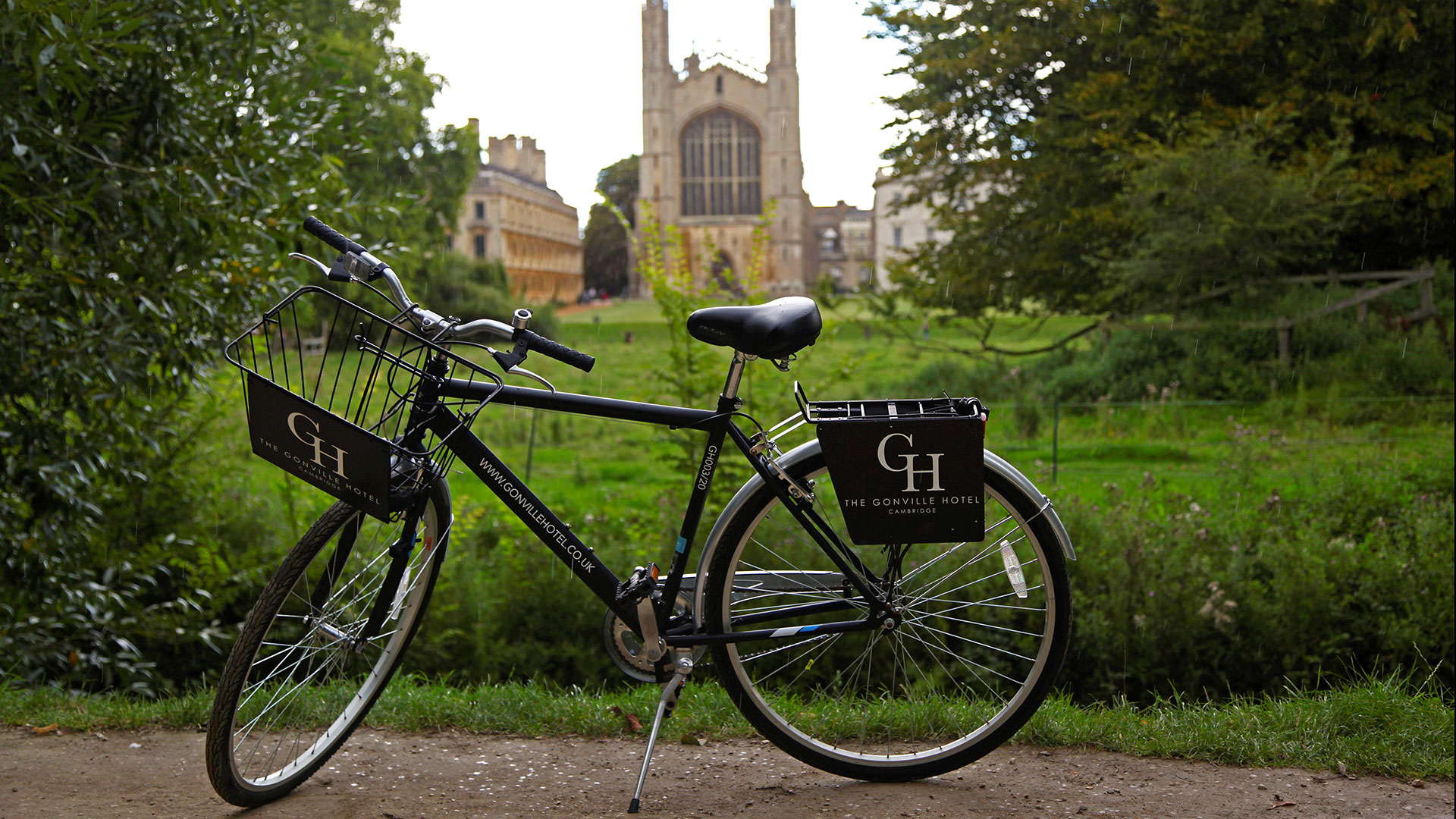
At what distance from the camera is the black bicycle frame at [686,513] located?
2902 millimetres

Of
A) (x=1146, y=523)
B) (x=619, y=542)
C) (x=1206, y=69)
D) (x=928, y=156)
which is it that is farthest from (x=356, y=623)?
(x=928, y=156)

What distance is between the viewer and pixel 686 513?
2992 millimetres

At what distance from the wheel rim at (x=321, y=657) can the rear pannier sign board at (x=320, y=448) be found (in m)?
0.23

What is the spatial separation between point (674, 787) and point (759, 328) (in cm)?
125

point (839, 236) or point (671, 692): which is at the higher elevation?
point (839, 236)

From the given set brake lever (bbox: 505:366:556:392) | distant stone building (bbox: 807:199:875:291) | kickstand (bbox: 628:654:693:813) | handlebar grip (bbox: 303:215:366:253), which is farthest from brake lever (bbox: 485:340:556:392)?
distant stone building (bbox: 807:199:875:291)

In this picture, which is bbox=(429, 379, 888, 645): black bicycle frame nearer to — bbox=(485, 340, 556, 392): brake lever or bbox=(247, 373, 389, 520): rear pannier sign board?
bbox=(485, 340, 556, 392): brake lever

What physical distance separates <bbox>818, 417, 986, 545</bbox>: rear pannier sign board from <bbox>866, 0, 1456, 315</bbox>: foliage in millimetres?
9934

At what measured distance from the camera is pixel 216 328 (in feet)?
17.4

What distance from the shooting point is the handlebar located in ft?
9.06

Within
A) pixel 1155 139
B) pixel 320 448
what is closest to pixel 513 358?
pixel 320 448

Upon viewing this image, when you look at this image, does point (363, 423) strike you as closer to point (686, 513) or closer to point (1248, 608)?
point (686, 513)

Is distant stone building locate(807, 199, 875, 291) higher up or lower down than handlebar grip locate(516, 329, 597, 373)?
higher up

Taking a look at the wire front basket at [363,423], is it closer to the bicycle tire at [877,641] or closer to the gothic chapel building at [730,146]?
the bicycle tire at [877,641]
